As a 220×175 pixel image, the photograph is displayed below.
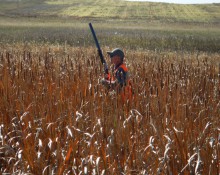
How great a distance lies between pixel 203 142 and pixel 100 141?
85cm

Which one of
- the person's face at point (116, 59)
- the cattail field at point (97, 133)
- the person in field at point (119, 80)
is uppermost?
the person's face at point (116, 59)

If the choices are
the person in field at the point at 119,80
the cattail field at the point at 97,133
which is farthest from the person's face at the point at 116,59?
the cattail field at the point at 97,133

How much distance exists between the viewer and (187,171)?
277 centimetres

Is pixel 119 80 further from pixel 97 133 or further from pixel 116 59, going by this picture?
pixel 97 133

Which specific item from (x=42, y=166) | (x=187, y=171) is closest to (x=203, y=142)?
(x=187, y=171)

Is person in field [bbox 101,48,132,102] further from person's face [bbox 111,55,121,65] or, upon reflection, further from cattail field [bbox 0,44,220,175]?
cattail field [bbox 0,44,220,175]

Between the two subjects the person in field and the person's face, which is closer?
the person in field

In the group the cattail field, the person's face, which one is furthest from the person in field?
the cattail field

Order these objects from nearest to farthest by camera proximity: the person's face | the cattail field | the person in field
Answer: the cattail field
the person in field
the person's face

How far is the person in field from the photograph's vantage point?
435 cm

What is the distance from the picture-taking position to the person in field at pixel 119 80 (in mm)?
4348

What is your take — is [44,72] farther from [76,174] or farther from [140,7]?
[140,7]

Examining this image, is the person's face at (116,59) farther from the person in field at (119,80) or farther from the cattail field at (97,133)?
the cattail field at (97,133)

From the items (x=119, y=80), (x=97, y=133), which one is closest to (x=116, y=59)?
(x=119, y=80)
